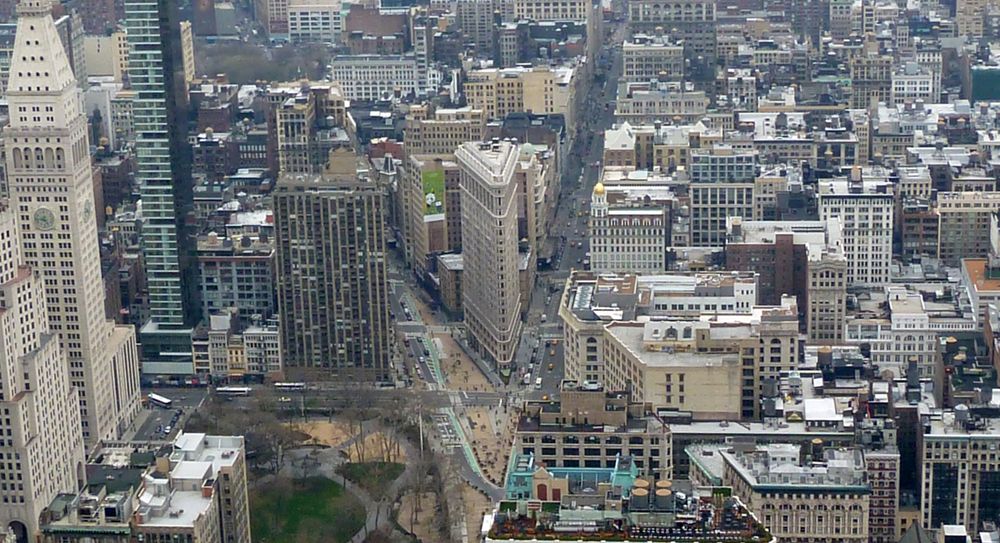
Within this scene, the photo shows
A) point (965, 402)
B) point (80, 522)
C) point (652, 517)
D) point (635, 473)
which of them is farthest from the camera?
point (965, 402)

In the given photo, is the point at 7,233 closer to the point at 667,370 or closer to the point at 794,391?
the point at 667,370

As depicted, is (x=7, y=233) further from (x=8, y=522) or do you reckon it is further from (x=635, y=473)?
(x=635, y=473)

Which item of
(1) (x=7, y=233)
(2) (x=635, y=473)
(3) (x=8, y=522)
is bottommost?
(3) (x=8, y=522)

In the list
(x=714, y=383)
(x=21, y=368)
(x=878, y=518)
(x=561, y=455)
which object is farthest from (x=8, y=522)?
(x=878, y=518)

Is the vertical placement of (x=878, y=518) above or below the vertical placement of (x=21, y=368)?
below

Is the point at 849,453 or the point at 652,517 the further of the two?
the point at 849,453

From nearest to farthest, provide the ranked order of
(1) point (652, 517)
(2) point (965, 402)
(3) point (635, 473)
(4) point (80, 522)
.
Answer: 1. (1) point (652, 517)
2. (3) point (635, 473)
3. (4) point (80, 522)
4. (2) point (965, 402)
